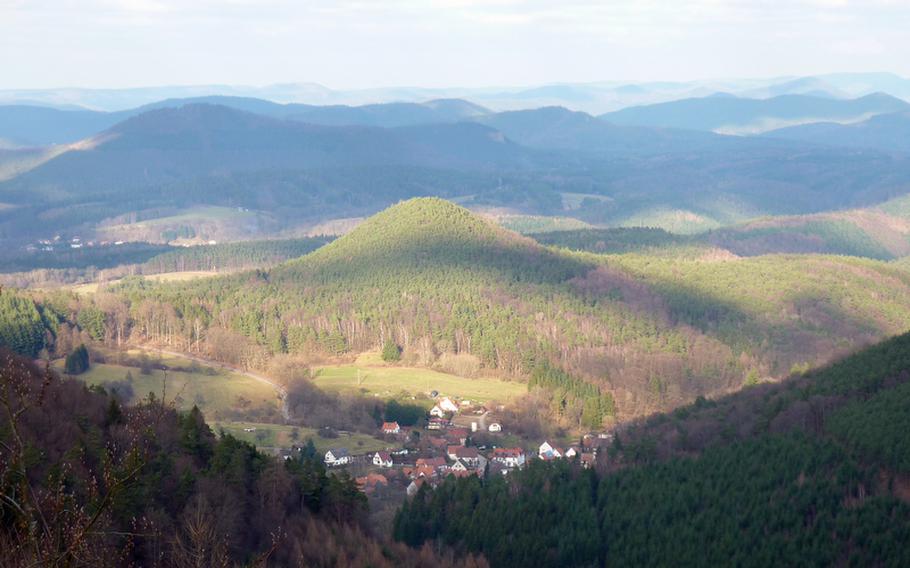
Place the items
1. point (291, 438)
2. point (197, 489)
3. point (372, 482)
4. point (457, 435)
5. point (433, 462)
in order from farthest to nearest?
1. point (457, 435)
2. point (291, 438)
3. point (433, 462)
4. point (372, 482)
5. point (197, 489)

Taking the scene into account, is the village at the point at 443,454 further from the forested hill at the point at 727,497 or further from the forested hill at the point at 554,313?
the forested hill at the point at 554,313

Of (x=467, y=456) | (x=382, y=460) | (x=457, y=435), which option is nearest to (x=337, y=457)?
(x=382, y=460)

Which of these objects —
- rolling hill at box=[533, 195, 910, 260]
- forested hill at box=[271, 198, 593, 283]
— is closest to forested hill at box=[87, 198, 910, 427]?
forested hill at box=[271, 198, 593, 283]

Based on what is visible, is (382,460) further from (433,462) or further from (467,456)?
(467,456)

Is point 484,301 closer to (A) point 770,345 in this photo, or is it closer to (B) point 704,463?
(A) point 770,345

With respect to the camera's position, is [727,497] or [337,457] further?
[337,457]

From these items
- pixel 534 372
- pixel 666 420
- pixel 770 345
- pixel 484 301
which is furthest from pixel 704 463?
pixel 484 301

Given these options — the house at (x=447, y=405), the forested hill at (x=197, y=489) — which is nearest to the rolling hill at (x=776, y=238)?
the house at (x=447, y=405)
